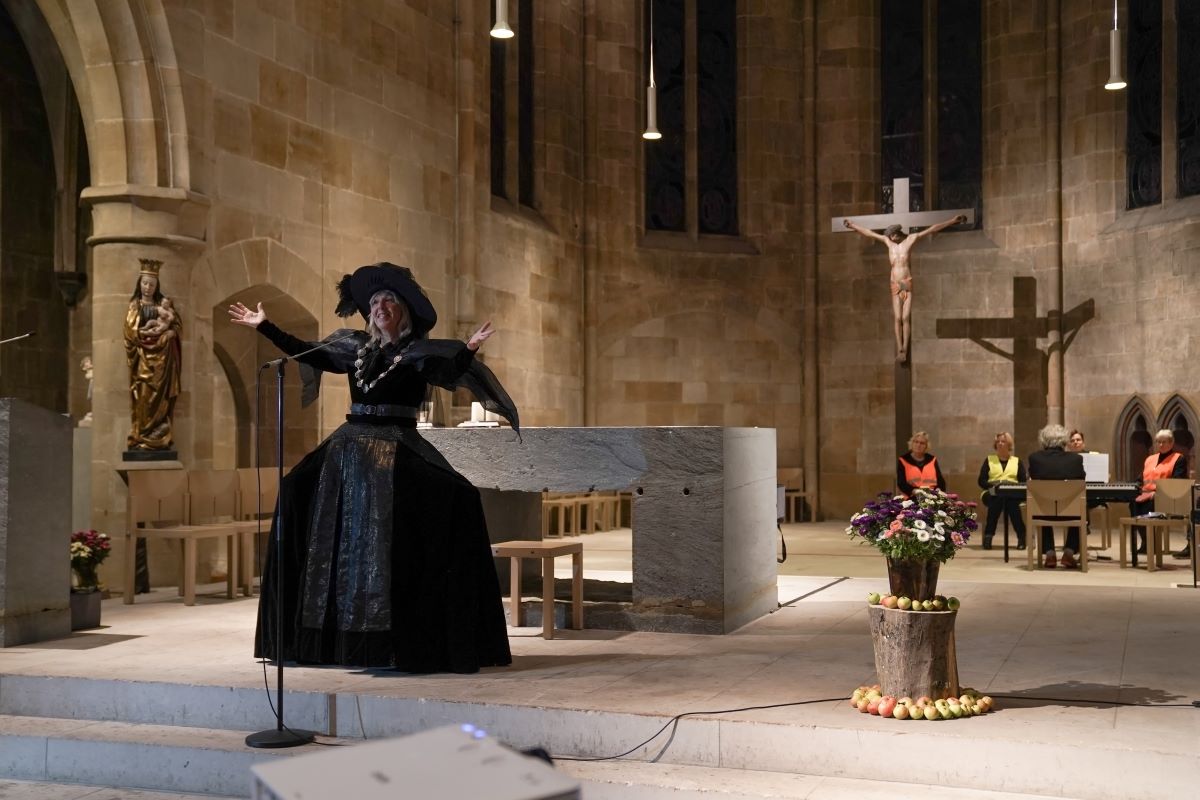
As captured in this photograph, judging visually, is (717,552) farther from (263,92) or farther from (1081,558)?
(263,92)

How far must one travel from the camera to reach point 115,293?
9.18 meters

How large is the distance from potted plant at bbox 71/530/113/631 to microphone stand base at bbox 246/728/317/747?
102 inches

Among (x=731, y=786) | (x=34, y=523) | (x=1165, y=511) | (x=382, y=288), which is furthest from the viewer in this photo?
(x=1165, y=511)

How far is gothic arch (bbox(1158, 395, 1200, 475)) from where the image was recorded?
1418cm

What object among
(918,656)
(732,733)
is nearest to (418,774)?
(732,733)

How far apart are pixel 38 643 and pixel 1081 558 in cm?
771

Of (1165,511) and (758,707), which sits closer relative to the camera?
(758,707)

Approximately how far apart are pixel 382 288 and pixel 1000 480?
27.0ft

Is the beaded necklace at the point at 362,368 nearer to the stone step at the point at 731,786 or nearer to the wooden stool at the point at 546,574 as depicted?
the wooden stool at the point at 546,574

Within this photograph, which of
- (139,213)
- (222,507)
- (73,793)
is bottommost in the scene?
(73,793)

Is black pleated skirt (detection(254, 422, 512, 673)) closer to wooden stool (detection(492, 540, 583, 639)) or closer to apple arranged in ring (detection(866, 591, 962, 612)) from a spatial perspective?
wooden stool (detection(492, 540, 583, 639))

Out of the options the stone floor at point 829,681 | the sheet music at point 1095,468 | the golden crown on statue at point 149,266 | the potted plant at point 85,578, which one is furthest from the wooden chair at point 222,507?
the sheet music at point 1095,468

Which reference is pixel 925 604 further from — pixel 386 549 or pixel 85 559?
pixel 85 559

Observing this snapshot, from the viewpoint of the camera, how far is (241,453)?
11.8 m
